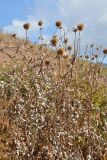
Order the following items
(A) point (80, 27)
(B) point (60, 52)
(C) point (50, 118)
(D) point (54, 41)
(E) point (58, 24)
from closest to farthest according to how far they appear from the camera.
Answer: (C) point (50, 118) → (B) point (60, 52) → (D) point (54, 41) → (A) point (80, 27) → (E) point (58, 24)

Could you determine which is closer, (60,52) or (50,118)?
(50,118)

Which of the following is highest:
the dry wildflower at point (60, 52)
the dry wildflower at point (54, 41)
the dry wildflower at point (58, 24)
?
the dry wildflower at point (58, 24)

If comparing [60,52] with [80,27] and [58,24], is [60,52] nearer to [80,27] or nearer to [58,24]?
[80,27]

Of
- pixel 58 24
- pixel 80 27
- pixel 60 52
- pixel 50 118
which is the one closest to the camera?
pixel 50 118

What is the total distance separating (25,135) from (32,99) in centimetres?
89

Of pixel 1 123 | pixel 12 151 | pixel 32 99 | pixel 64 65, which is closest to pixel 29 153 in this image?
pixel 12 151

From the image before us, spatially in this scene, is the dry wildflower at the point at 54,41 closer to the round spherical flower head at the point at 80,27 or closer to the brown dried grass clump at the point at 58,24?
the round spherical flower head at the point at 80,27

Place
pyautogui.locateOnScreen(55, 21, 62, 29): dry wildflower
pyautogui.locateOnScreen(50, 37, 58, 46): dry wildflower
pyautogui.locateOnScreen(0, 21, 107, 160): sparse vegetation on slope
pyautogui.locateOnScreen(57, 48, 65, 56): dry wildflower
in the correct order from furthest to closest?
pyautogui.locateOnScreen(55, 21, 62, 29): dry wildflower, pyautogui.locateOnScreen(50, 37, 58, 46): dry wildflower, pyautogui.locateOnScreen(57, 48, 65, 56): dry wildflower, pyautogui.locateOnScreen(0, 21, 107, 160): sparse vegetation on slope

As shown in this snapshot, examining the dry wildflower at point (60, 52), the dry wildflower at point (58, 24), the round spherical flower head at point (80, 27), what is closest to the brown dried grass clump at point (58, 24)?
the dry wildflower at point (58, 24)

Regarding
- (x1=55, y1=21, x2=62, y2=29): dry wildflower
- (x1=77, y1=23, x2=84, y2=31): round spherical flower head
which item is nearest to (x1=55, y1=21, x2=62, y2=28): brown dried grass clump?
(x1=55, y1=21, x2=62, y2=29): dry wildflower

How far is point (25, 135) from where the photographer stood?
21.4 ft

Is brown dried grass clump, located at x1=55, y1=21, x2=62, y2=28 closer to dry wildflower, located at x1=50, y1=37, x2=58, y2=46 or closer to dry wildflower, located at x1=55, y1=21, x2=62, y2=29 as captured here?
dry wildflower, located at x1=55, y1=21, x2=62, y2=29

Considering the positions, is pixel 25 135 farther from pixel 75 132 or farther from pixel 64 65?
pixel 64 65

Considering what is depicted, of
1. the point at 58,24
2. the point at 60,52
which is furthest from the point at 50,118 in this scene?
the point at 58,24
